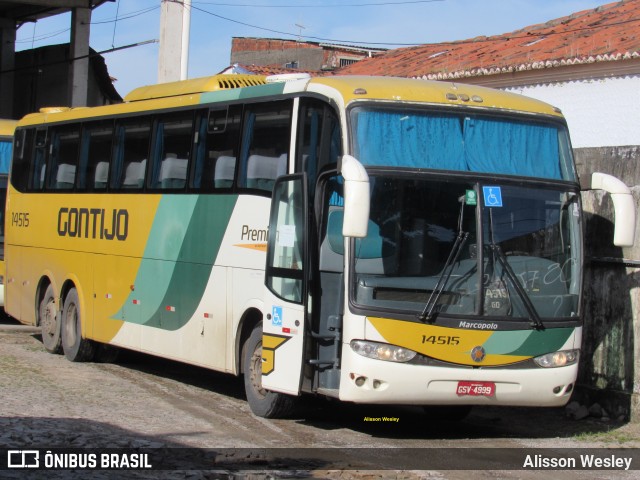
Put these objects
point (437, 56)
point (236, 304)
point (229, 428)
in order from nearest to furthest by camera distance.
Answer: point (229, 428), point (236, 304), point (437, 56)

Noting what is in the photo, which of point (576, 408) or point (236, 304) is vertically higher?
point (236, 304)

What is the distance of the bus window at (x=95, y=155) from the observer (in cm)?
1477

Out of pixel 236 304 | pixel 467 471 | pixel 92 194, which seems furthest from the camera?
pixel 92 194

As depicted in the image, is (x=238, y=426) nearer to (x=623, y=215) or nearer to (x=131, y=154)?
(x=623, y=215)

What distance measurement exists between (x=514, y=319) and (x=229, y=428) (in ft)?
9.53

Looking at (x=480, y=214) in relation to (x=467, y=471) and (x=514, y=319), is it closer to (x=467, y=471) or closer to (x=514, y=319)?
(x=514, y=319)

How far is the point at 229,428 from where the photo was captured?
1023cm

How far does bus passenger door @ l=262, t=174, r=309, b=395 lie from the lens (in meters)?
9.94

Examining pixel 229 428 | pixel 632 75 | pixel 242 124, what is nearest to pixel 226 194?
pixel 242 124

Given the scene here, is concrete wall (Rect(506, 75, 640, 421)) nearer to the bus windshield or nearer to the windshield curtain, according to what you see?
the windshield curtain

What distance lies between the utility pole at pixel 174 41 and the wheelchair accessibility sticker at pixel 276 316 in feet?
39.1

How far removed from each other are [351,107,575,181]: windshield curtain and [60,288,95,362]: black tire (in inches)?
283

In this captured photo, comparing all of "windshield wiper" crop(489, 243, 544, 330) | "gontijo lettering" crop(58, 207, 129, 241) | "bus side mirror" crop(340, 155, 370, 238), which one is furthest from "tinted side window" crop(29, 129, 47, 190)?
"windshield wiper" crop(489, 243, 544, 330)

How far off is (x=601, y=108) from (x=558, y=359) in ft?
40.7
